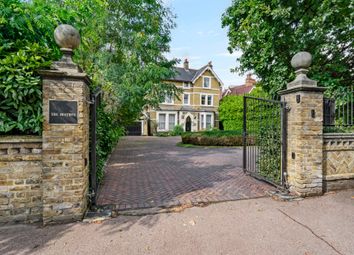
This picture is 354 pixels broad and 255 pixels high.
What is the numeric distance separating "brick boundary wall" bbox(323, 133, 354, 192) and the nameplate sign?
499cm

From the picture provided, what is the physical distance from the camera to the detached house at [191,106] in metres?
25.7

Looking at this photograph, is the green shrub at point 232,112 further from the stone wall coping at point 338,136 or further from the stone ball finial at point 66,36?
the stone ball finial at point 66,36

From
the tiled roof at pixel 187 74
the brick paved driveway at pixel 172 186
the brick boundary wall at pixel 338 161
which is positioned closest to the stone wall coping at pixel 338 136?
the brick boundary wall at pixel 338 161

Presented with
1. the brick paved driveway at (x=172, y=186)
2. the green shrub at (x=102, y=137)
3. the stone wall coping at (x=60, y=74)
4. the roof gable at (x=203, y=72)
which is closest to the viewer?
the stone wall coping at (x=60, y=74)

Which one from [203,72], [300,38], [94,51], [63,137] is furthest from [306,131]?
[203,72]

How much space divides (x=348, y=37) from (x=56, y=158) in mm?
8149

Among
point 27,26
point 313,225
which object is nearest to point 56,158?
point 27,26

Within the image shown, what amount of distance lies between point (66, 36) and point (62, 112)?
1.21m

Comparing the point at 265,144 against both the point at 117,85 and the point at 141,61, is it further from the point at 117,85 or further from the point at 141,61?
the point at 141,61

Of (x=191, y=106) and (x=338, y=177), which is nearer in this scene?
(x=338, y=177)

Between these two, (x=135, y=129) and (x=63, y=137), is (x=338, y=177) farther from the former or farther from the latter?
(x=135, y=129)

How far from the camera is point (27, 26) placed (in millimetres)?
3645

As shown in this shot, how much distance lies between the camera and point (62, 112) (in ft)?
10.3

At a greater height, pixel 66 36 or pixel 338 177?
pixel 66 36
